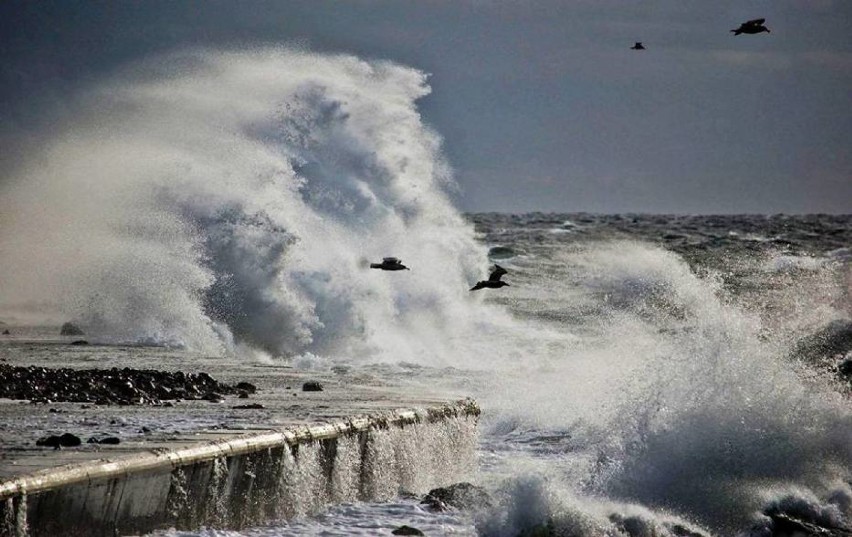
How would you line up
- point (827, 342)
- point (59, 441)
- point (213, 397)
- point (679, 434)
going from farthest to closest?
1. point (827, 342)
2. point (679, 434)
3. point (213, 397)
4. point (59, 441)

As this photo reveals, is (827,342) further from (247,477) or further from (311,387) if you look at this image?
(247,477)

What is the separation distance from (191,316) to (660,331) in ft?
30.9

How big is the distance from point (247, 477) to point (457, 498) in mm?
2386

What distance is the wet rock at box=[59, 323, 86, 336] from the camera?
74.5ft

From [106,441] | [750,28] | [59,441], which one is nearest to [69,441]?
[59,441]

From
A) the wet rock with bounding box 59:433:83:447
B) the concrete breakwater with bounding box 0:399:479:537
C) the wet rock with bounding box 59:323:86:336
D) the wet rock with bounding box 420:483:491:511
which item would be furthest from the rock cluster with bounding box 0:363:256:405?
the wet rock with bounding box 59:323:86:336

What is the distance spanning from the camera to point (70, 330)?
23.0 meters

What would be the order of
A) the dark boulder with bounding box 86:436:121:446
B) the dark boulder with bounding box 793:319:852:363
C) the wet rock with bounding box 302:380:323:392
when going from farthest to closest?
the dark boulder with bounding box 793:319:852:363 → the wet rock with bounding box 302:380:323:392 → the dark boulder with bounding box 86:436:121:446

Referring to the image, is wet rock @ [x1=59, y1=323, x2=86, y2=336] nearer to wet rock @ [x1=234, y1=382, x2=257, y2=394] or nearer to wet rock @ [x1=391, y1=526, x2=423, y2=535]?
wet rock @ [x1=234, y1=382, x2=257, y2=394]

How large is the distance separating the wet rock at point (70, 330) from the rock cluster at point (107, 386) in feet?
25.2

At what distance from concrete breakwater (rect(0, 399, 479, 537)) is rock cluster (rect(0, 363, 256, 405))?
194 centimetres

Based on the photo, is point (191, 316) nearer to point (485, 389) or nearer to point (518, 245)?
point (485, 389)

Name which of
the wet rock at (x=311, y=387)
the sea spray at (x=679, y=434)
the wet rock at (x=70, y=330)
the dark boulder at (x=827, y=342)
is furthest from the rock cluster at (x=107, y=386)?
the dark boulder at (x=827, y=342)

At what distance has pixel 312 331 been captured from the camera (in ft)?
87.2
